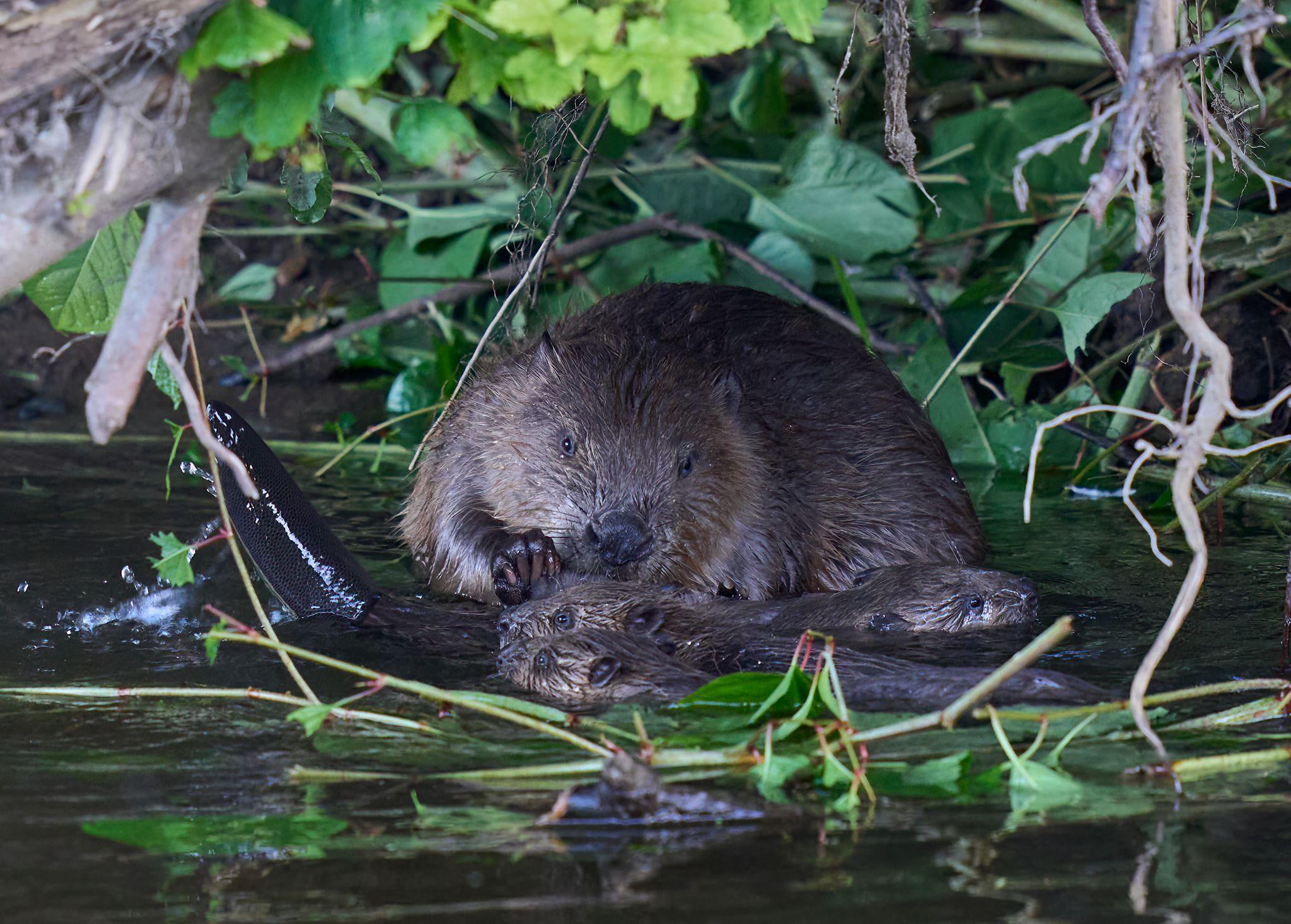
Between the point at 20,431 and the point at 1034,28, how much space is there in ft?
13.9

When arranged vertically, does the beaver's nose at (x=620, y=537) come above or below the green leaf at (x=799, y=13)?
below

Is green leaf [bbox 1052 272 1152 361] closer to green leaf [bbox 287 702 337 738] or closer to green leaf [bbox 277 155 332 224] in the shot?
green leaf [bbox 277 155 332 224]

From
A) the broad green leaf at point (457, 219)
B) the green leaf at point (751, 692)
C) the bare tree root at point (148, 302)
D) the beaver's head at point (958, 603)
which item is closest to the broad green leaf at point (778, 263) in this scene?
the broad green leaf at point (457, 219)

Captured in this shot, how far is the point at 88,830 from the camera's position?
1979 mm

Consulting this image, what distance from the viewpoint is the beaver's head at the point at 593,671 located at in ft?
9.05

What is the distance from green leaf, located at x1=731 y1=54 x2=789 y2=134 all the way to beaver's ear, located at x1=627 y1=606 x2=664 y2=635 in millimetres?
3247

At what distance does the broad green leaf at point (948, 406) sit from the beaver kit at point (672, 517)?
90cm

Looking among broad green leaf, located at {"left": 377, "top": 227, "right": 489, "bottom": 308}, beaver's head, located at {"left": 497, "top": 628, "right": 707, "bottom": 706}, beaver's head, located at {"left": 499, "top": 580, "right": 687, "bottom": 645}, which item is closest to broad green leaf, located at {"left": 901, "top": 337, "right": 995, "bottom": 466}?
broad green leaf, located at {"left": 377, "top": 227, "right": 489, "bottom": 308}

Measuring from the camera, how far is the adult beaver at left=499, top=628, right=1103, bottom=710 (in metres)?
2.58

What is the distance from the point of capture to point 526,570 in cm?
343

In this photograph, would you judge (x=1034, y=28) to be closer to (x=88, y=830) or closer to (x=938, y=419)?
(x=938, y=419)

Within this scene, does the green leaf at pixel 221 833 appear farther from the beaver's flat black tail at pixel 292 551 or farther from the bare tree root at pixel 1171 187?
the beaver's flat black tail at pixel 292 551

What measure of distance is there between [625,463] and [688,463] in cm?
17

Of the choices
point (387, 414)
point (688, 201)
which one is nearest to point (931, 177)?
point (688, 201)
